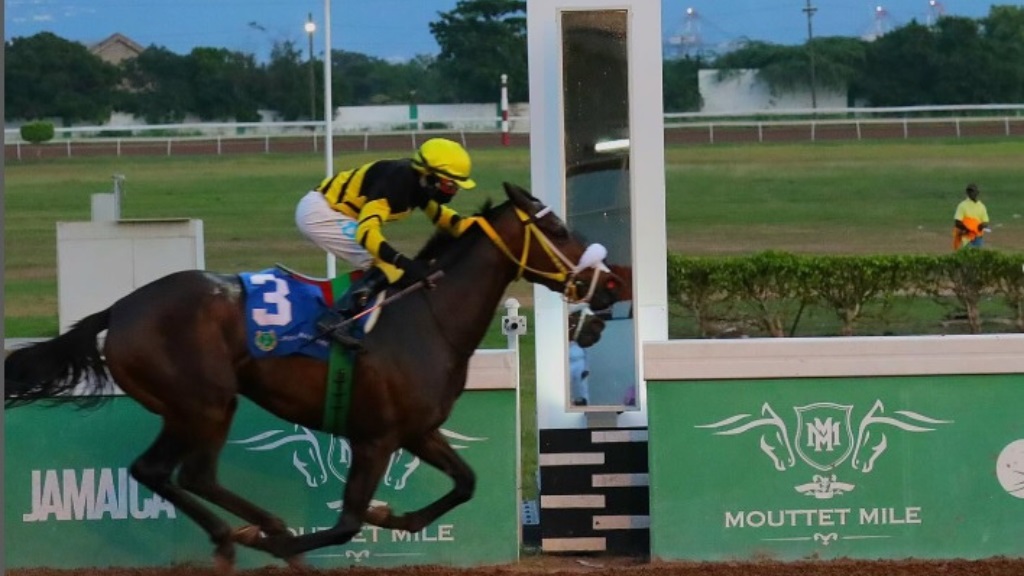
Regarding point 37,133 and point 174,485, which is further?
point 37,133

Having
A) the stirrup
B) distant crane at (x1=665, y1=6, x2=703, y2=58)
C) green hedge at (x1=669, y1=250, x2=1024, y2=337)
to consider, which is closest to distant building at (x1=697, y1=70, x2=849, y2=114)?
distant crane at (x1=665, y1=6, x2=703, y2=58)

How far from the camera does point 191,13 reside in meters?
68.8

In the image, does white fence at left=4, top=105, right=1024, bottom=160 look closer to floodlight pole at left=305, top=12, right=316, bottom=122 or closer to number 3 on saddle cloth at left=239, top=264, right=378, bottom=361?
floodlight pole at left=305, top=12, right=316, bottom=122

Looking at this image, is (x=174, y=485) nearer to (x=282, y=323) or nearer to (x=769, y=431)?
(x=282, y=323)

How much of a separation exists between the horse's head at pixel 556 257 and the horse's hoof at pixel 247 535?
1355 millimetres

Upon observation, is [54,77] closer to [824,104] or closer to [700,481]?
[824,104]

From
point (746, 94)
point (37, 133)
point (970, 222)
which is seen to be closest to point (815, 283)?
point (970, 222)

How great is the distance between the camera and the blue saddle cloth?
5344 mm

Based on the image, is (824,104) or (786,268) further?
(824,104)

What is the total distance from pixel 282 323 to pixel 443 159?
832mm

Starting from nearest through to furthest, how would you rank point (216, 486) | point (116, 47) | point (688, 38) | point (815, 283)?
point (216, 486)
point (815, 283)
point (116, 47)
point (688, 38)

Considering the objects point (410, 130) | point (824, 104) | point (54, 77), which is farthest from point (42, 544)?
point (824, 104)

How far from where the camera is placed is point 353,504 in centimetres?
525

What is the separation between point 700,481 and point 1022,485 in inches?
51.9
